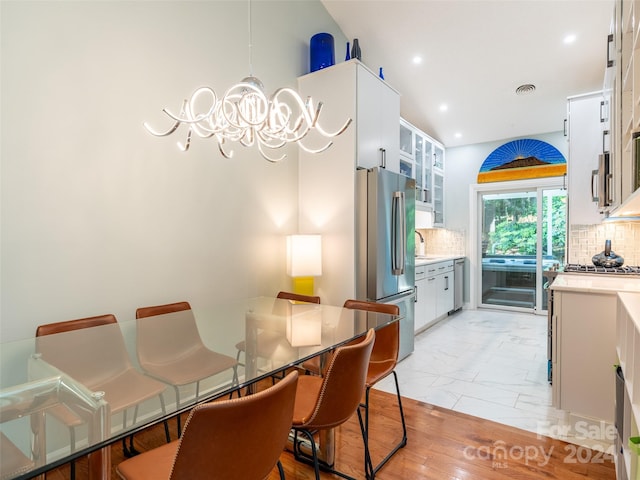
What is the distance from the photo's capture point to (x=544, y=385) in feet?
9.45

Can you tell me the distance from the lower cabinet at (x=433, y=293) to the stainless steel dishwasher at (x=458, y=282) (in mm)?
161

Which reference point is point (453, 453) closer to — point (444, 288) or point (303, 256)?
point (303, 256)

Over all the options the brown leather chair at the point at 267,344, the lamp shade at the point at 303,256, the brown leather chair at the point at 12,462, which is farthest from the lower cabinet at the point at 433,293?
the brown leather chair at the point at 12,462

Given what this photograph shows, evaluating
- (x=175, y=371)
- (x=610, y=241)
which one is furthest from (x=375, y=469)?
(x=610, y=241)

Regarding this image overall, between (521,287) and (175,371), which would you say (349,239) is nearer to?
(175,371)

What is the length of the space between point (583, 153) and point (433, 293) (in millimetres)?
2232

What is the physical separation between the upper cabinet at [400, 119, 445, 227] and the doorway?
0.70m

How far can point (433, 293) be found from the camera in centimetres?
465

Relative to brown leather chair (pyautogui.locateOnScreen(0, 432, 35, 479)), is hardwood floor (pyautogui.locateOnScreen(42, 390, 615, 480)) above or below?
below

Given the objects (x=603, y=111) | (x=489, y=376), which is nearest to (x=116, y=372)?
(x=489, y=376)

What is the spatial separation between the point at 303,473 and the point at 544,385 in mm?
2167

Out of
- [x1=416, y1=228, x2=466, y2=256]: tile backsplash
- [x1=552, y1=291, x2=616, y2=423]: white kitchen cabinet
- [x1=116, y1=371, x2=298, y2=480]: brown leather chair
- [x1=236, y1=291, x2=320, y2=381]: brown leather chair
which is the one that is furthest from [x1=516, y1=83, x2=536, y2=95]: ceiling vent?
[x1=116, y1=371, x2=298, y2=480]: brown leather chair

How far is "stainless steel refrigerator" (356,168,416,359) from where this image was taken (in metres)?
→ 3.10

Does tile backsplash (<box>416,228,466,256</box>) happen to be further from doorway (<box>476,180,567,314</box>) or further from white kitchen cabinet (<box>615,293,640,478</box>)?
white kitchen cabinet (<box>615,293,640,478</box>)
